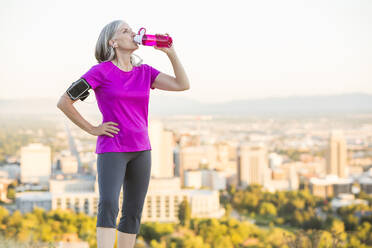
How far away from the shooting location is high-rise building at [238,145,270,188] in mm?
18203

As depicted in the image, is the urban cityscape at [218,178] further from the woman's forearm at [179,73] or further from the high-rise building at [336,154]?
the woman's forearm at [179,73]

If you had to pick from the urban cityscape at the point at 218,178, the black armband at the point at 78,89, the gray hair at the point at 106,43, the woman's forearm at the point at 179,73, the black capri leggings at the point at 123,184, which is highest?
the gray hair at the point at 106,43

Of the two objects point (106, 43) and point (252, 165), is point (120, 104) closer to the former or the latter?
point (106, 43)

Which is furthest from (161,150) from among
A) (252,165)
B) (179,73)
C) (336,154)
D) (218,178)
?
(179,73)

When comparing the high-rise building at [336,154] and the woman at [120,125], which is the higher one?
the woman at [120,125]

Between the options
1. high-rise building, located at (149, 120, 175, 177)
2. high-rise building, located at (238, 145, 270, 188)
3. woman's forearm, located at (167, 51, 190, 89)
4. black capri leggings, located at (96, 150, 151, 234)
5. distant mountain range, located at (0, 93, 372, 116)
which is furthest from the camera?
high-rise building, located at (238, 145, 270, 188)

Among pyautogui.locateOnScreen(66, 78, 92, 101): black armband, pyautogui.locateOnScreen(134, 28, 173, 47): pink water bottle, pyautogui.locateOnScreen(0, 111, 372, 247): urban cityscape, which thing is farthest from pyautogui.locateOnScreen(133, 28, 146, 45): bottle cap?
pyautogui.locateOnScreen(0, 111, 372, 247): urban cityscape

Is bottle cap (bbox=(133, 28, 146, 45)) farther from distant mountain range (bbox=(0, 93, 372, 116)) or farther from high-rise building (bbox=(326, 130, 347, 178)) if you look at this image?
high-rise building (bbox=(326, 130, 347, 178))

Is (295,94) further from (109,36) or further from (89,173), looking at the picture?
(109,36)

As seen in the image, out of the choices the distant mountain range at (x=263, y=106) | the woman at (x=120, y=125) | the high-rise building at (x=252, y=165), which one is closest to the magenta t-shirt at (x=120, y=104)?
the woman at (x=120, y=125)

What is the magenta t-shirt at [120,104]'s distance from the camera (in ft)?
3.35

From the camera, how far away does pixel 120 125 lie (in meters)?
1.03

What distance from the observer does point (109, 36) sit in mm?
1067

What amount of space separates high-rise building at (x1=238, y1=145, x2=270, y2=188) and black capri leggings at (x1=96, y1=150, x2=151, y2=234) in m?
16.9
